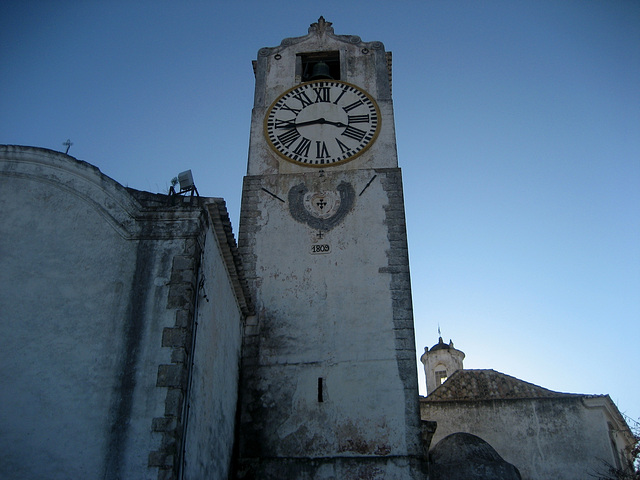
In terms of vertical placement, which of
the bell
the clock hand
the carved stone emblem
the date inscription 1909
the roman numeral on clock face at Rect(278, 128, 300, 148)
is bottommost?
the date inscription 1909

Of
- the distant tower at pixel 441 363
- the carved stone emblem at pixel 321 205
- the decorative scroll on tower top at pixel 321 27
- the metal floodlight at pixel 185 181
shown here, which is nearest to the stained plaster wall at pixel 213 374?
the metal floodlight at pixel 185 181

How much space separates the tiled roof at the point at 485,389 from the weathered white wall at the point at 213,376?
309 inches

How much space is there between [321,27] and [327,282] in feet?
25.5

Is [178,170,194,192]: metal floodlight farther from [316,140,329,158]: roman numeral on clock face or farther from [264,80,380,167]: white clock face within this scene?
[316,140,329,158]: roman numeral on clock face

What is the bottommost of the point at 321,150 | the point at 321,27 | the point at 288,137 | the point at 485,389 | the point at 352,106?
the point at 485,389

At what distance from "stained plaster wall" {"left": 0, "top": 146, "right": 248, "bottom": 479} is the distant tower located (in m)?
14.7

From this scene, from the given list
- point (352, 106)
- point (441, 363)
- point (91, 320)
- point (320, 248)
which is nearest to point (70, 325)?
point (91, 320)

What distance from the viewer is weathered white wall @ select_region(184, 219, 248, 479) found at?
8.26 metres

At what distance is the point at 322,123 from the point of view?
14.6m

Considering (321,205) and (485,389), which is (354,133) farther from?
(485,389)

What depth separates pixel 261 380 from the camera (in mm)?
11469

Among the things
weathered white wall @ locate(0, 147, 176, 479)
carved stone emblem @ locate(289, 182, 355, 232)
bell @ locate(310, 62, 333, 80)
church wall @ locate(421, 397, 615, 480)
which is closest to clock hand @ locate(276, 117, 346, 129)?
bell @ locate(310, 62, 333, 80)

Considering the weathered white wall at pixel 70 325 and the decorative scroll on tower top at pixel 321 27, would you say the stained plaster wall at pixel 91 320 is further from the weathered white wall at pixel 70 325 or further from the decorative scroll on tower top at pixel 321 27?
the decorative scroll on tower top at pixel 321 27

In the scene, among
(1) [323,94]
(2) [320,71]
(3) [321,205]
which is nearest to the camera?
(3) [321,205]
